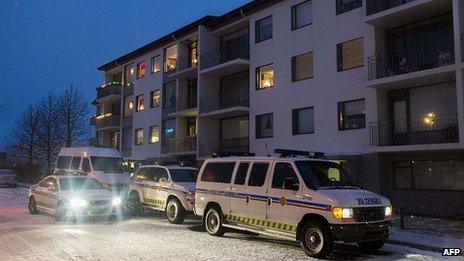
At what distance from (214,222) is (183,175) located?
4187 mm

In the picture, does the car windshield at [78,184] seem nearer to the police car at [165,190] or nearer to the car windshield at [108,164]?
the police car at [165,190]

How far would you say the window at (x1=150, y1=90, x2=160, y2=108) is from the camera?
127ft

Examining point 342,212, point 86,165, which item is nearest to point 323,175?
point 342,212

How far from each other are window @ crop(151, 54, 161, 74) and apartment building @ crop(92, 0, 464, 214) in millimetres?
3289

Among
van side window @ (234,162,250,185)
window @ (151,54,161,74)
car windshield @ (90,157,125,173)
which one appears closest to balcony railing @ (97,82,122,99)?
window @ (151,54,161,74)

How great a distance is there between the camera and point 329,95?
23469mm

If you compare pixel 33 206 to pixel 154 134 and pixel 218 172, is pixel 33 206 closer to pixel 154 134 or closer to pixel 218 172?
pixel 218 172

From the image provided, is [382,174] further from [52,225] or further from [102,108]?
[102,108]

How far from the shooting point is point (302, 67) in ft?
82.7

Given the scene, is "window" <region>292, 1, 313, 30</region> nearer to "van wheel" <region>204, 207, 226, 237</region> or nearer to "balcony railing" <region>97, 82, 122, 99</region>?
"van wheel" <region>204, 207, 226, 237</region>

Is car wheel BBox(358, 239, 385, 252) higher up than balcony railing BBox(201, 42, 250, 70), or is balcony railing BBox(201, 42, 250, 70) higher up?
balcony railing BBox(201, 42, 250, 70)

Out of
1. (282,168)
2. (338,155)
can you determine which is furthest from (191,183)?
(338,155)

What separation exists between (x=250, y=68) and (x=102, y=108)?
967 inches

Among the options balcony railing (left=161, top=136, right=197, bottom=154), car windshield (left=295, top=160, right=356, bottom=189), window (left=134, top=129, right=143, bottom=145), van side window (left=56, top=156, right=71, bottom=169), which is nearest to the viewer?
car windshield (left=295, top=160, right=356, bottom=189)
